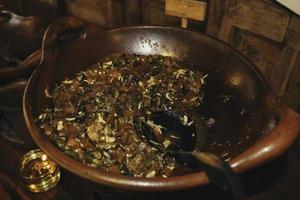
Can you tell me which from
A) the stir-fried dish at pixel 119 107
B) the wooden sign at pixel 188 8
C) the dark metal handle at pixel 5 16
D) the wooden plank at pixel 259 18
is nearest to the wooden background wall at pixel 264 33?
the wooden plank at pixel 259 18

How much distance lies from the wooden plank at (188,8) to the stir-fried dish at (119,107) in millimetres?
420

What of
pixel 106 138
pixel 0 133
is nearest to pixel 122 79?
pixel 106 138

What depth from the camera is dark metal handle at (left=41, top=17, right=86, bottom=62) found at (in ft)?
6.32

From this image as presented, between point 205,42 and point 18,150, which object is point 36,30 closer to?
point 18,150

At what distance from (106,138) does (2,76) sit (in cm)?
108

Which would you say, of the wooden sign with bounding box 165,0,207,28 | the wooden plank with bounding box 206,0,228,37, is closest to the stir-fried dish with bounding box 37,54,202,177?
the wooden sign with bounding box 165,0,207,28

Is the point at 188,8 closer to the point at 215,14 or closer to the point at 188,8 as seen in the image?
the point at 188,8

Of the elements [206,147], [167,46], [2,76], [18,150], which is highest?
[167,46]

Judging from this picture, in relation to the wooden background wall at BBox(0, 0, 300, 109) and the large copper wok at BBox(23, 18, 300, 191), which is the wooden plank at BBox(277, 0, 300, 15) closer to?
the wooden background wall at BBox(0, 0, 300, 109)

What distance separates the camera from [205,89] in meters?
2.08

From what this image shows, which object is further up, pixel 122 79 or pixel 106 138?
pixel 122 79

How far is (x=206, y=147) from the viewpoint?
1855mm

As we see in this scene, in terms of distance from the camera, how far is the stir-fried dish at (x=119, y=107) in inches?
65.6

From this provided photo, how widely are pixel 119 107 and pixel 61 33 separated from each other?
2.28 ft
